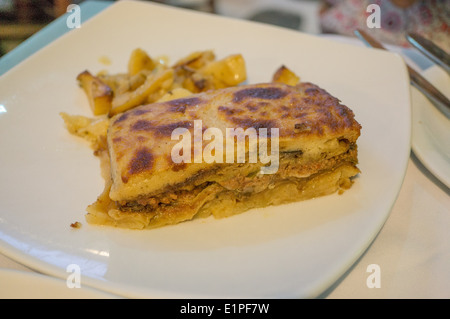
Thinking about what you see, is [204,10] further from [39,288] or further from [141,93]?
[39,288]

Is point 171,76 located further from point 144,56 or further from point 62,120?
point 62,120

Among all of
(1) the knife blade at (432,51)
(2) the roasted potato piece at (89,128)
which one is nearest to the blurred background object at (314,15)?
(1) the knife blade at (432,51)

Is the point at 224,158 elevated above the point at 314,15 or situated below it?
below

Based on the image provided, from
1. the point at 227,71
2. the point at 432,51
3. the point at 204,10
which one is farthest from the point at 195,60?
the point at 204,10

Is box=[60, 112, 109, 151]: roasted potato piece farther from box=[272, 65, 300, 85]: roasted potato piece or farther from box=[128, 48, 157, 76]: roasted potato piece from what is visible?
box=[272, 65, 300, 85]: roasted potato piece

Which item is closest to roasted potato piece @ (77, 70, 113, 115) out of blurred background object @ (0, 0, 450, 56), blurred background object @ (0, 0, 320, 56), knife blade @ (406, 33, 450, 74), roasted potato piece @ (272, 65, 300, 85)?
roasted potato piece @ (272, 65, 300, 85)

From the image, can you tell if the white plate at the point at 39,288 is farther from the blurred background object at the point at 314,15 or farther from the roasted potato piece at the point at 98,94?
the blurred background object at the point at 314,15
